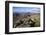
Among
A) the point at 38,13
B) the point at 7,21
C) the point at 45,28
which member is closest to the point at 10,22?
the point at 7,21

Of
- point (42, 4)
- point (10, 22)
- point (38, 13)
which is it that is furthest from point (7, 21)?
point (42, 4)

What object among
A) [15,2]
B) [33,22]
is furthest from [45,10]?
[15,2]

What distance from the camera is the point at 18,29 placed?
156 centimetres

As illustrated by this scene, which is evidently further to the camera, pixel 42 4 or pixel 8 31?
pixel 42 4

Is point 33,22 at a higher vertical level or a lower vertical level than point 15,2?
lower

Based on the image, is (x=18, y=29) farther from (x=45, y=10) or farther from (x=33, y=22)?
(x=45, y=10)

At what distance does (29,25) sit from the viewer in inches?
62.9

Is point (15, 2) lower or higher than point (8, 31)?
higher

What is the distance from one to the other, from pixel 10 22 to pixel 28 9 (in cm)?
40

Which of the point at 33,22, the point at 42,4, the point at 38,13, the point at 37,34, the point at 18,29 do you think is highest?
the point at 42,4

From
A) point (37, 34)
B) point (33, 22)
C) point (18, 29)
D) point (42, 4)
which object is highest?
point (42, 4)
